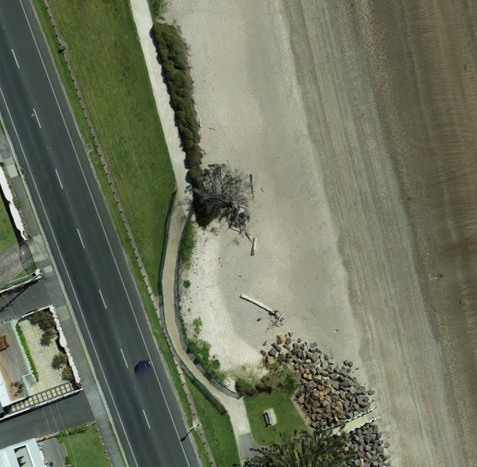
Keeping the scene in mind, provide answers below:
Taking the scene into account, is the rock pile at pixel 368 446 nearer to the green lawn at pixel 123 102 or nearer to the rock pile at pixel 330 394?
the rock pile at pixel 330 394

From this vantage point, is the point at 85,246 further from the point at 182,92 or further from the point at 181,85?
the point at 181,85

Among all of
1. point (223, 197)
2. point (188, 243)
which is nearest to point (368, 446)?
point (188, 243)

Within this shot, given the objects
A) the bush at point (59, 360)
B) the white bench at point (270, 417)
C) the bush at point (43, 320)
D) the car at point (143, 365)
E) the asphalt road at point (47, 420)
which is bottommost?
the white bench at point (270, 417)

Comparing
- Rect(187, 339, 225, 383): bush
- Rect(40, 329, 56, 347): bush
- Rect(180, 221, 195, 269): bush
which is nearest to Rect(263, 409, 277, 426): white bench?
Rect(187, 339, 225, 383): bush

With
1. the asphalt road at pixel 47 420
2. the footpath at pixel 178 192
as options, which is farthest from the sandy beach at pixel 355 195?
the asphalt road at pixel 47 420

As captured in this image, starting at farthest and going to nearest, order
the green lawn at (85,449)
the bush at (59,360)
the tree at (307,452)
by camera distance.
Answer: the green lawn at (85,449) → the bush at (59,360) → the tree at (307,452)

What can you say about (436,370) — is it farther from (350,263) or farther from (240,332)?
(240,332)
